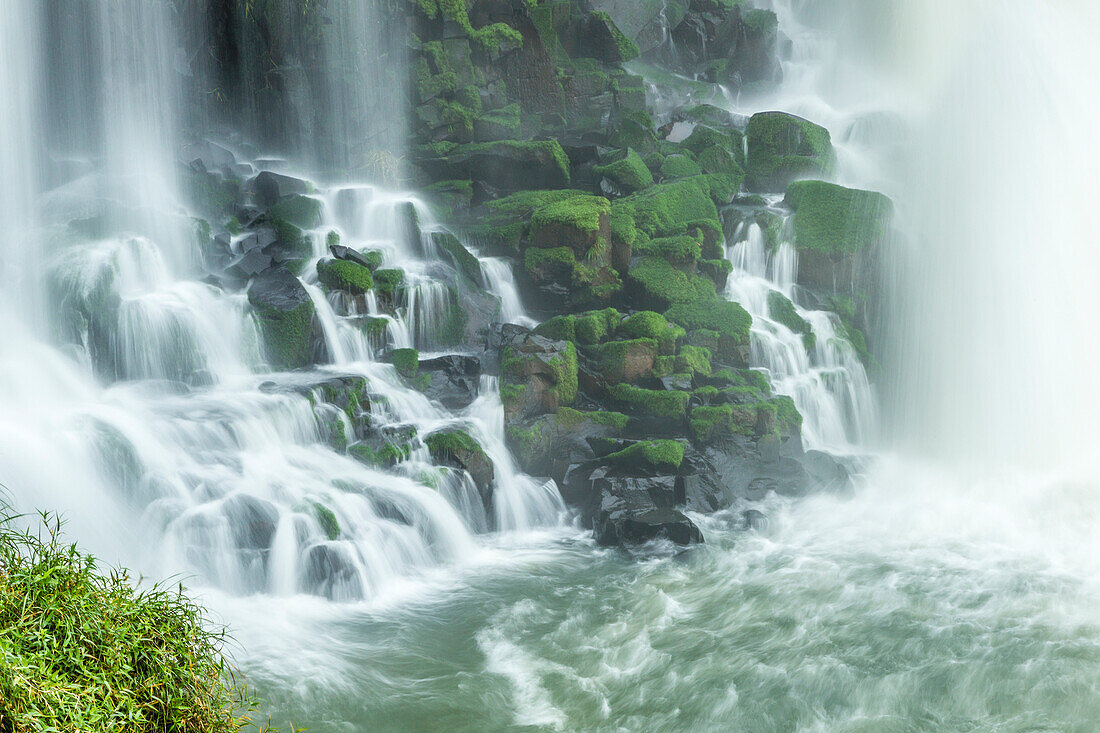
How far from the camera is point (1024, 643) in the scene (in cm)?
903

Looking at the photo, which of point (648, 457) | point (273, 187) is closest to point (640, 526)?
point (648, 457)

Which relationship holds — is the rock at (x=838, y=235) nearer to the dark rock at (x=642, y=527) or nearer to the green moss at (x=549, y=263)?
the green moss at (x=549, y=263)

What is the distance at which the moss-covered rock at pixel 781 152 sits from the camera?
20062 millimetres

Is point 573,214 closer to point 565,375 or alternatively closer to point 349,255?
point 565,375

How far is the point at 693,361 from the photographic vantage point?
14148mm

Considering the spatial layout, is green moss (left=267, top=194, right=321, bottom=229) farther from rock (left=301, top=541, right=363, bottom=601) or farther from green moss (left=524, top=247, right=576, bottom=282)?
rock (left=301, top=541, right=363, bottom=601)

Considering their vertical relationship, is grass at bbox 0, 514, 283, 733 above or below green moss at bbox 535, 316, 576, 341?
below

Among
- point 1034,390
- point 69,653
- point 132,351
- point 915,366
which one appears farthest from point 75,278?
point 1034,390

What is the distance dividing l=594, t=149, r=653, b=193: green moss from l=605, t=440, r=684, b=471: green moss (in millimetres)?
7573

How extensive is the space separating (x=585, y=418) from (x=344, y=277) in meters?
4.48

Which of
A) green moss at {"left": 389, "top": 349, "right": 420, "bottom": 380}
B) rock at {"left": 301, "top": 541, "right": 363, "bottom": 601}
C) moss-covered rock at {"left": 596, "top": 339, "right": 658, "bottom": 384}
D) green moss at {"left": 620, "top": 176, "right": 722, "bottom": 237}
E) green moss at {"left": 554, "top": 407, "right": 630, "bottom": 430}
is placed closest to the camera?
rock at {"left": 301, "top": 541, "right": 363, "bottom": 601}

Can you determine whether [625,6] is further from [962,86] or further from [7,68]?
[7,68]

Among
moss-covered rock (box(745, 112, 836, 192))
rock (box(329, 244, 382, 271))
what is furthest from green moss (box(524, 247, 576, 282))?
moss-covered rock (box(745, 112, 836, 192))

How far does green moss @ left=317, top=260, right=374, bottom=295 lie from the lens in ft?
46.9
